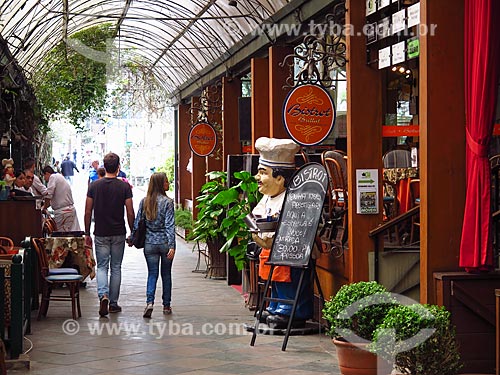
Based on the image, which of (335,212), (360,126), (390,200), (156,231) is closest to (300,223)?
(360,126)

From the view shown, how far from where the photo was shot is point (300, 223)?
29.6 feet

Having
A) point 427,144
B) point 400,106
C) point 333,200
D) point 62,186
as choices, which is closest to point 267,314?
point 333,200

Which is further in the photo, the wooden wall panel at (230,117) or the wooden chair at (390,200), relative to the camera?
the wooden wall panel at (230,117)

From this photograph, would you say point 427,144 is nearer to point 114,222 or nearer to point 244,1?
point 114,222

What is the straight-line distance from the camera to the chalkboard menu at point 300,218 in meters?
8.89

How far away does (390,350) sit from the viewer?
6008mm

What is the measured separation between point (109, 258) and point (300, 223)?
2.58m

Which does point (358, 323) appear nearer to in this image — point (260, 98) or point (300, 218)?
point (300, 218)

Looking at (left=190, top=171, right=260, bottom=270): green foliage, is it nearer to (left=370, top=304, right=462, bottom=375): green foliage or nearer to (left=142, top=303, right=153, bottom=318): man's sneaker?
(left=142, top=303, right=153, bottom=318): man's sneaker

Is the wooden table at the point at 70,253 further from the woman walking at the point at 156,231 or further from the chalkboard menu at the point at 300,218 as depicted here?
the chalkboard menu at the point at 300,218

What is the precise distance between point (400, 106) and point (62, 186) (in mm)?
6472

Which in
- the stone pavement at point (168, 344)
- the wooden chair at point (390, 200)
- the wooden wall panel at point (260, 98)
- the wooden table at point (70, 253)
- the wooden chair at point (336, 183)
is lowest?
the stone pavement at point (168, 344)

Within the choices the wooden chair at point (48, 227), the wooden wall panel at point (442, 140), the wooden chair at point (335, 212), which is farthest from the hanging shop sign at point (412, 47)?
the wooden chair at point (48, 227)

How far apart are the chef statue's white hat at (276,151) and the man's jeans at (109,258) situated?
75.3 inches
